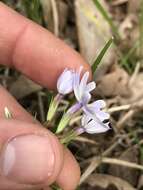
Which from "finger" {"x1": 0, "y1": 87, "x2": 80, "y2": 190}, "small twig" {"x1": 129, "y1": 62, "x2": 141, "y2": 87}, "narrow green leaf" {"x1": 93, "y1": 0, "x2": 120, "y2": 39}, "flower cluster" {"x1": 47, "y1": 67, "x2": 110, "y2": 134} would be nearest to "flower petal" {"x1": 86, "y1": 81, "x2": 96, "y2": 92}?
"flower cluster" {"x1": 47, "y1": 67, "x2": 110, "y2": 134}

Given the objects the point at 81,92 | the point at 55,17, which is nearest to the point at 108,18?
the point at 55,17

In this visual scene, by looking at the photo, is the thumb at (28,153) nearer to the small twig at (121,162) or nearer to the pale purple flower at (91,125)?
the pale purple flower at (91,125)

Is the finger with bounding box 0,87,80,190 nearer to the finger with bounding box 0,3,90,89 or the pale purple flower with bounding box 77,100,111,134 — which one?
the finger with bounding box 0,3,90,89

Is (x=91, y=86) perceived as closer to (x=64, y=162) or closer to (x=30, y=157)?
(x=30, y=157)

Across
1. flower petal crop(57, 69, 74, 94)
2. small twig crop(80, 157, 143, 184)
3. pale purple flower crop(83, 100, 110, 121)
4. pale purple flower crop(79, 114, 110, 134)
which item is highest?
flower petal crop(57, 69, 74, 94)

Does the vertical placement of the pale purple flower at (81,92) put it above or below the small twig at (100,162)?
above

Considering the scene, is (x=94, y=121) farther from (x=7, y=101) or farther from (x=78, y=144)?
(x=78, y=144)

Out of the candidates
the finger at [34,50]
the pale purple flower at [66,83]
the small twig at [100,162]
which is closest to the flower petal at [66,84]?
the pale purple flower at [66,83]
